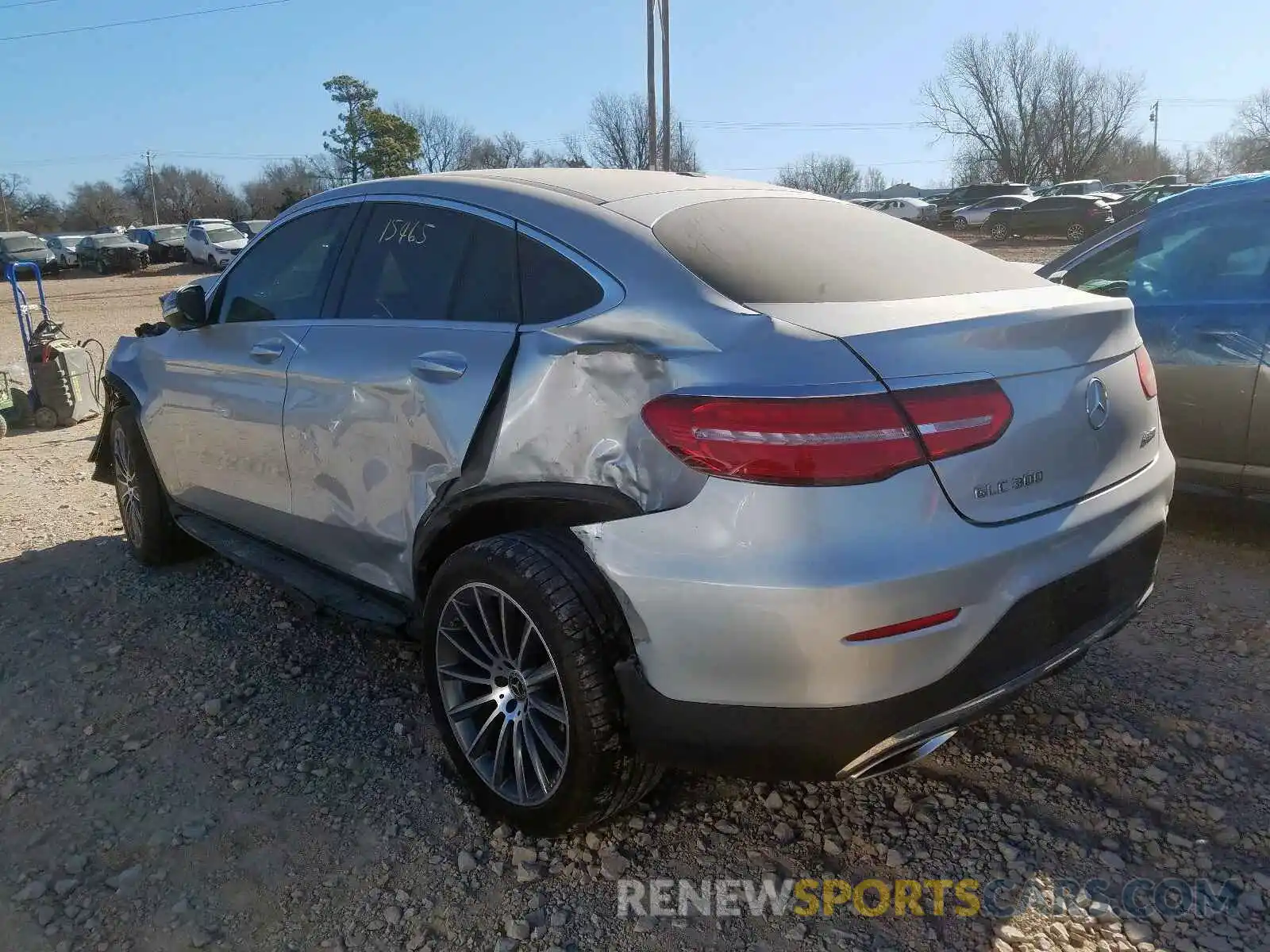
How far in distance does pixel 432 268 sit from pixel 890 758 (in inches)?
74.9

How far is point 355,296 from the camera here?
127 inches

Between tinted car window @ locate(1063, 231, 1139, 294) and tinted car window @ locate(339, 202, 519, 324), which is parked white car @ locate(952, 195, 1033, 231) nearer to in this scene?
tinted car window @ locate(1063, 231, 1139, 294)

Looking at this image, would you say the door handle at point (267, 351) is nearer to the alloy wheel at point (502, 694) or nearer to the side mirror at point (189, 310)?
the side mirror at point (189, 310)

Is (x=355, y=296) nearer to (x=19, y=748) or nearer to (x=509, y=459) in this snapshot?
(x=509, y=459)

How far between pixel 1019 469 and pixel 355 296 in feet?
6.98

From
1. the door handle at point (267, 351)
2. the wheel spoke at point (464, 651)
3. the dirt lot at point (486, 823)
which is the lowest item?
the dirt lot at point (486, 823)

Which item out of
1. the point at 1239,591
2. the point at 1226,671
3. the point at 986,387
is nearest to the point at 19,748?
the point at 986,387

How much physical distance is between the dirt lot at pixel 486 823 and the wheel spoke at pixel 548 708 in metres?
0.40

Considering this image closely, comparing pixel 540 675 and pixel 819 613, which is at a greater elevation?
pixel 819 613

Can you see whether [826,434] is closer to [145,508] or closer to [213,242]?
[145,508]

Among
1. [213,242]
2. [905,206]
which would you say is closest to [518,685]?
[213,242]

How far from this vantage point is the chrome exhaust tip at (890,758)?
2.09 m

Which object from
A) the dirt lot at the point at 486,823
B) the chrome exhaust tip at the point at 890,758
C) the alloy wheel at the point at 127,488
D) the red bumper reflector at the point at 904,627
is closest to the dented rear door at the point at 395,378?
the dirt lot at the point at 486,823

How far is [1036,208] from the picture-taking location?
31797 millimetres
